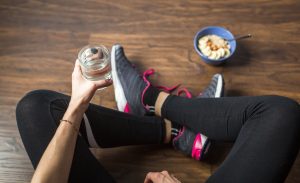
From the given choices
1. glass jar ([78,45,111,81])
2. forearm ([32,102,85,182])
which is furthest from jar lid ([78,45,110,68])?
forearm ([32,102,85,182])

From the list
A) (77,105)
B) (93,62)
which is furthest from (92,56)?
(77,105)

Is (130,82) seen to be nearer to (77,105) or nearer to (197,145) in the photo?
(197,145)

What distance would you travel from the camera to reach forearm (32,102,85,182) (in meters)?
0.69

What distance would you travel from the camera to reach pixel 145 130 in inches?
41.3

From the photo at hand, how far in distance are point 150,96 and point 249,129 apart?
37cm

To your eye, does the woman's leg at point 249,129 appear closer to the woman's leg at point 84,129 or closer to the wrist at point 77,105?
the woman's leg at point 84,129

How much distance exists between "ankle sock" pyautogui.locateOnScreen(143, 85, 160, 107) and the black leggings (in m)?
0.05

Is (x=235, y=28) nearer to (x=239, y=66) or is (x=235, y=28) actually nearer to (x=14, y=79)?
(x=239, y=66)

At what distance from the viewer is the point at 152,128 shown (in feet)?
3.49

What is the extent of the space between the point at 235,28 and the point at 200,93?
1.11ft

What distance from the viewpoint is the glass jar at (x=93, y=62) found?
0.81 m

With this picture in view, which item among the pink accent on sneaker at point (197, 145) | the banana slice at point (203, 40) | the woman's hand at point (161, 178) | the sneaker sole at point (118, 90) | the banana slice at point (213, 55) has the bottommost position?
the pink accent on sneaker at point (197, 145)

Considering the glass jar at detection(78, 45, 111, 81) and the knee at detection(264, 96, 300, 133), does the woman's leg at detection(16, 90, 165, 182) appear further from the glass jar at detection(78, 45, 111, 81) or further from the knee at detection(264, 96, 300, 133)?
the knee at detection(264, 96, 300, 133)

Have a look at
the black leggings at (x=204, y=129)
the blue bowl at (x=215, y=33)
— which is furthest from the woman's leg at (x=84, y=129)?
the blue bowl at (x=215, y=33)
